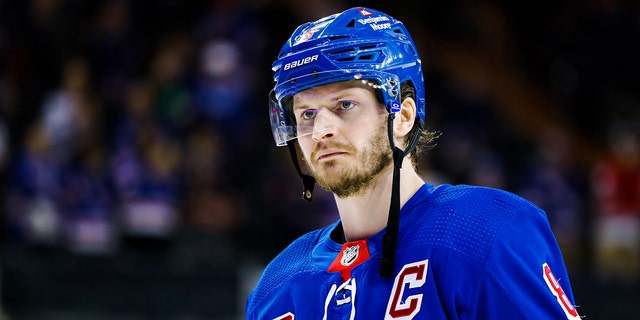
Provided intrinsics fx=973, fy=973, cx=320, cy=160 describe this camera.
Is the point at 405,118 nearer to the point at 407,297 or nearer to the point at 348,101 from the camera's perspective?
the point at 348,101

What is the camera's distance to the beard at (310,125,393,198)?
2.42 meters

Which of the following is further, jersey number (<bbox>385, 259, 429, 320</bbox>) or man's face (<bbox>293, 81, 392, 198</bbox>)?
man's face (<bbox>293, 81, 392, 198</bbox>)

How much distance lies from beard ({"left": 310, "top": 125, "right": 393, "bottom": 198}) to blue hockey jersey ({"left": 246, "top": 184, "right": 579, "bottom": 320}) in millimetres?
128

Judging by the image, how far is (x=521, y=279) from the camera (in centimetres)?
218

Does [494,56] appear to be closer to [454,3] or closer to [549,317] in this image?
[454,3]

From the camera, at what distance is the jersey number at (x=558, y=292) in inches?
87.4

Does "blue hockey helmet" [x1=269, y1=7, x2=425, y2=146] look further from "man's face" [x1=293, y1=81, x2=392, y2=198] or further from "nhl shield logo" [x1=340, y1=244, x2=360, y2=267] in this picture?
"nhl shield logo" [x1=340, y1=244, x2=360, y2=267]

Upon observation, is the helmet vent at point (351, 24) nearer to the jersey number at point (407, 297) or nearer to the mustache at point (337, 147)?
the mustache at point (337, 147)

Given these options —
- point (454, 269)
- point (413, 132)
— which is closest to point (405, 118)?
point (413, 132)

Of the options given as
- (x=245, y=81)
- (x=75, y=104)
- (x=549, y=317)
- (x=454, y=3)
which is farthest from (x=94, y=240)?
(x=549, y=317)

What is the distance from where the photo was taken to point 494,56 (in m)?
11.2

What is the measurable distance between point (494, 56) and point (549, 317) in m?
9.23

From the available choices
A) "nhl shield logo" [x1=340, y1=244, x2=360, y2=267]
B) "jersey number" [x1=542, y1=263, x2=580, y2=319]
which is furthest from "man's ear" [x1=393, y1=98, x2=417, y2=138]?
"jersey number" [x1=542, y1=263, x2=580, y2=319]

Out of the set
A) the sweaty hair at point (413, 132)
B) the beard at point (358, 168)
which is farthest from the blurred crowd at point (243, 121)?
the beard at point (358, 168)
